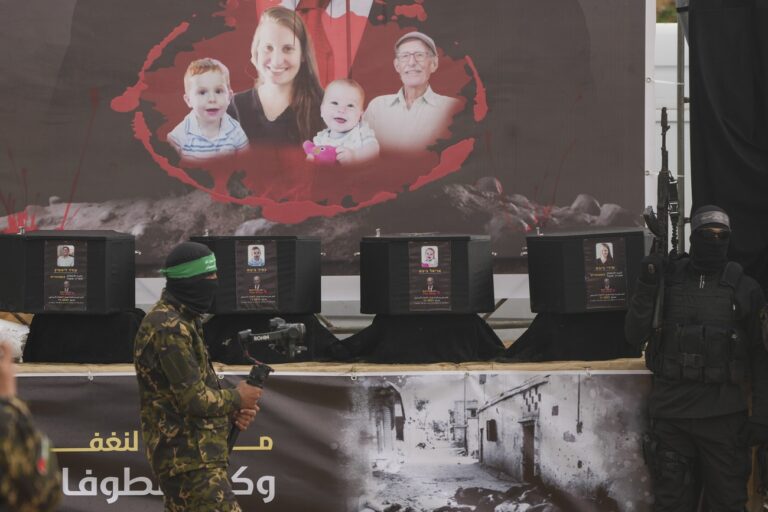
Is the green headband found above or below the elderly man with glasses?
below

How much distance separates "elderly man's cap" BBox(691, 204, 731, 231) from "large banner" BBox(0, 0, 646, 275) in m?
0.88

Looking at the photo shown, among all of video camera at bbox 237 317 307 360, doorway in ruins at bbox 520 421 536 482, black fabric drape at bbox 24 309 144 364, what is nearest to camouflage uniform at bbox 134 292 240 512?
video camera at bbox 237 317 307 360

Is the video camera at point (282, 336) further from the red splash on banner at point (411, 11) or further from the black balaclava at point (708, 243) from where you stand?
the red splash on banner at point (411, 11)

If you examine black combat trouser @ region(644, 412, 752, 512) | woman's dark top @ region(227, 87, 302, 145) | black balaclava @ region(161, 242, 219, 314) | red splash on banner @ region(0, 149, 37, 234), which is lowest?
black combat trouser @ region(644, 412, 752, 512)

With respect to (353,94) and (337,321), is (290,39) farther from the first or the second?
(337,321)

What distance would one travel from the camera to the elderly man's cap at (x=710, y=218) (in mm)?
5426

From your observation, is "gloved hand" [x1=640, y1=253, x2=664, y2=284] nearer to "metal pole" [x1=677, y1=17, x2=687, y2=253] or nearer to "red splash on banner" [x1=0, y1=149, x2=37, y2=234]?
"metal pole" [x1=677, y1=17, x2=687, y2=253]

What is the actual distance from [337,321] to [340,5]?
1.74m

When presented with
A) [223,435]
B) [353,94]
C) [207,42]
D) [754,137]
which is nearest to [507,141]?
[353,94]

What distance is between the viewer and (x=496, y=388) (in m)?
5.73

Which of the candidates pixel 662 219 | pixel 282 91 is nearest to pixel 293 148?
pixel 282 91

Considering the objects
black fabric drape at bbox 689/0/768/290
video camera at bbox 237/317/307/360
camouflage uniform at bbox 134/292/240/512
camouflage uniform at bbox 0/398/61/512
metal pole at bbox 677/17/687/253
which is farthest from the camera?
metal pole at bbox 677/17/687/253

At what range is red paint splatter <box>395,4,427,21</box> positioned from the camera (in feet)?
20.9

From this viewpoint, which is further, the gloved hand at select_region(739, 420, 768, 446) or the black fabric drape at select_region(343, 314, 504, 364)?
the black fabric drape at select_region(343, 314, 504, 364)
